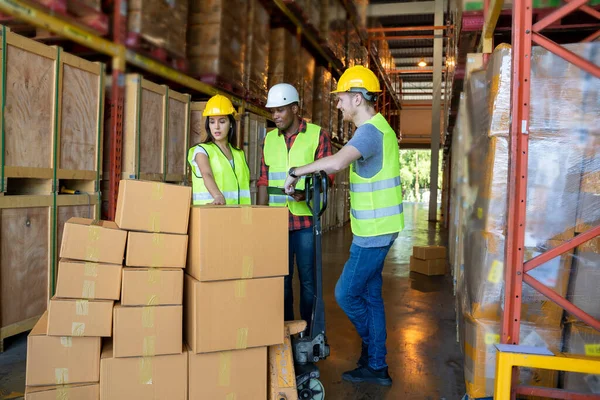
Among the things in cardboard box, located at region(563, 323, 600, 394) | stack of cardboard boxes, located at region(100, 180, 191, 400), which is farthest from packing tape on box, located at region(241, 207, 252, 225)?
cardboard box, located at region(563, 323, 600, 394)

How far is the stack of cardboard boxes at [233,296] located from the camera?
94.2 inches

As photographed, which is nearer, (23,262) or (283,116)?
(283,116)

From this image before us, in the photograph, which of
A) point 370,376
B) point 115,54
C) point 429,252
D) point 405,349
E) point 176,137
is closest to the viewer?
point 370,376

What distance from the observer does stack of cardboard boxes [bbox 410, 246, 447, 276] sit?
6977 mm

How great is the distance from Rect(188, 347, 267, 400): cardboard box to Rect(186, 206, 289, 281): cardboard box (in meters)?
0.40

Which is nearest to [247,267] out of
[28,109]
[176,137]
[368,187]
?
[368,187]

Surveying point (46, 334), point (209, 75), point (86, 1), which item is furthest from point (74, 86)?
point (46, 334)

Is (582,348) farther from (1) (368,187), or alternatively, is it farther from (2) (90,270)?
(2) (90,270)

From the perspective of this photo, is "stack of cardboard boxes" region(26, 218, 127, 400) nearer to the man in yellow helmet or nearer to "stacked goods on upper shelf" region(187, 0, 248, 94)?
the man in yellow helmet

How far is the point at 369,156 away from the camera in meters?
2.90

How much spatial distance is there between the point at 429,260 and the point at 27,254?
5.00 m

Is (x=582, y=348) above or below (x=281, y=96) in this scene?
below

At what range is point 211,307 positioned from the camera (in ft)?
7.91

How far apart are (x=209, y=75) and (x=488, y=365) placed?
3883mm
